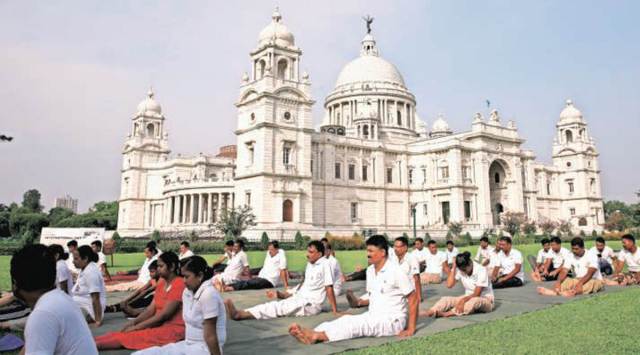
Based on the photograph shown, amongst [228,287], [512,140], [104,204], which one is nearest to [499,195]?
[512,140]

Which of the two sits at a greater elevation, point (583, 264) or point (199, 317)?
point (583, 264)

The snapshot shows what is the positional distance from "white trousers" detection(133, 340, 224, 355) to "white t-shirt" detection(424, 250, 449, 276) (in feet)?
33.2

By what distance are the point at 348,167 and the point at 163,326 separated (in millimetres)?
Answer: 44028

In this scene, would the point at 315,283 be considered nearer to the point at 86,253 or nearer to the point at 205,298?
the point at 205,298

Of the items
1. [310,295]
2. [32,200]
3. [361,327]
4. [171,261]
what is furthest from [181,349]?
[32,200]

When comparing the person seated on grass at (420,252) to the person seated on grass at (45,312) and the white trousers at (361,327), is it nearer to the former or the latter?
the white trousers at (361,327)

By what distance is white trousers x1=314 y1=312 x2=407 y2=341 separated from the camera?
6.51 metres

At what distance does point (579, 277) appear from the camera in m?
11.0

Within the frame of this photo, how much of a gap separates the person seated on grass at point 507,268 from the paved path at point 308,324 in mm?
348

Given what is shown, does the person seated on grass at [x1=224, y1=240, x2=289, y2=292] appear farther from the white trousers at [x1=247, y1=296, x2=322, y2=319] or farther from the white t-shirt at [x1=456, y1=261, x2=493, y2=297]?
the white t-shirt at [x1=456, y1=261, x2=493, y2=297]

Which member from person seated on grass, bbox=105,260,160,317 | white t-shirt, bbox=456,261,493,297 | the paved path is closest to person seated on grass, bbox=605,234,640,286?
the paved path

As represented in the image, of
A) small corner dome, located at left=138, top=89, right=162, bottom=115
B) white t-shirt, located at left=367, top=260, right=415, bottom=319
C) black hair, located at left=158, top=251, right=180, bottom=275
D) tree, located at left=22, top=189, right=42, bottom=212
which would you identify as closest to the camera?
black hair, located at left=158, top=251, right=180, bottom=275

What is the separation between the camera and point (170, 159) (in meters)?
61.2

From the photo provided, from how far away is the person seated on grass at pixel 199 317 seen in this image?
514cm
